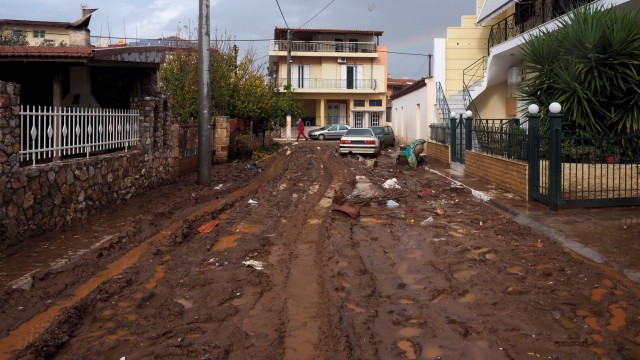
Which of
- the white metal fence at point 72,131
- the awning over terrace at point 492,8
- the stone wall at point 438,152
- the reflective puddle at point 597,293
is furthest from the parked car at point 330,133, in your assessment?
the reflective puddle at point 597,293

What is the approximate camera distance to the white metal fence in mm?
8797

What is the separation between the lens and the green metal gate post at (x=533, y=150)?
38.2 feet

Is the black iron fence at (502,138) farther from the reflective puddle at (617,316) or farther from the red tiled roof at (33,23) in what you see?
the red tiled roof at (33,23)

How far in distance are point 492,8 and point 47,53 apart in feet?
61.3

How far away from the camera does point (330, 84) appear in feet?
179

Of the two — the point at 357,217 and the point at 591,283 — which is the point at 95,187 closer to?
the point at 357,217

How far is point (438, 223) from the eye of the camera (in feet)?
33.3

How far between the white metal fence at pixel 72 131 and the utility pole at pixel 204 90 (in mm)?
1906

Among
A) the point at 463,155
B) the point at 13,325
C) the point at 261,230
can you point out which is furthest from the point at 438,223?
the point at 463,155

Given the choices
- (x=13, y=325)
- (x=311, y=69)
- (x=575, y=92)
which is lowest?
(x=13, y=325)

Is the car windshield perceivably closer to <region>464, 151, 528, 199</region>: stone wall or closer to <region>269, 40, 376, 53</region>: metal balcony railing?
<region>464, 151, 528, 199</region>: stone wall

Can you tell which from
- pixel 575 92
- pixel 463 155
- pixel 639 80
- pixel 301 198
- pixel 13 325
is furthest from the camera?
pixel 463 155

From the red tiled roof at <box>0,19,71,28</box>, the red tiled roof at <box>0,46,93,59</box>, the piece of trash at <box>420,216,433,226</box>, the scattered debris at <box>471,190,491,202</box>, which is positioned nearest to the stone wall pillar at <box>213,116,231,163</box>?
the scattered debris at <box>471,190,491,202</box>

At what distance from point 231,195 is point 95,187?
13.4 ft
